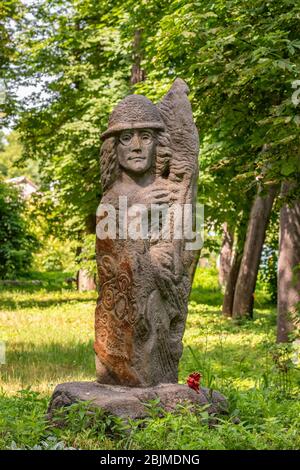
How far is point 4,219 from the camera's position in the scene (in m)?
29.0

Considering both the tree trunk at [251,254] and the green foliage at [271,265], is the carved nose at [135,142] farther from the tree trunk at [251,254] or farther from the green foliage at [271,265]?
the green foliage at [271,265]

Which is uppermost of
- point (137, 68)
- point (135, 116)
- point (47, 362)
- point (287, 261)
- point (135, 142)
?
point (137, 68)

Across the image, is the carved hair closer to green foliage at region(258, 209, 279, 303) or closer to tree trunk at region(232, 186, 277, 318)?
tree trunk at region(232, 186, 277, 318)

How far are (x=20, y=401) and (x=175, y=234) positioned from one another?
231cm

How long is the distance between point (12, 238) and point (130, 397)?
22.7m

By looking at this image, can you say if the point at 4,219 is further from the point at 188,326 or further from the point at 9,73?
the point at 188,326

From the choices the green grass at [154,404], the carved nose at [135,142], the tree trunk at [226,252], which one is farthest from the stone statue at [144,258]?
the tree trunk at [226,252]

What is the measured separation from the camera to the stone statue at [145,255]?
7.25 meters

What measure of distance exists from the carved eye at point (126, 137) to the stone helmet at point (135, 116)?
6 cm

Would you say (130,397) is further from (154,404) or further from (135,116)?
(135,116)

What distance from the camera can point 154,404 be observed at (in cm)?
671

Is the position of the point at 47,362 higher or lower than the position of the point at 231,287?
lower

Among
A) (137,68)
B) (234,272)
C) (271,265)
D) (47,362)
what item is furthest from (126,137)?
(271,265)
